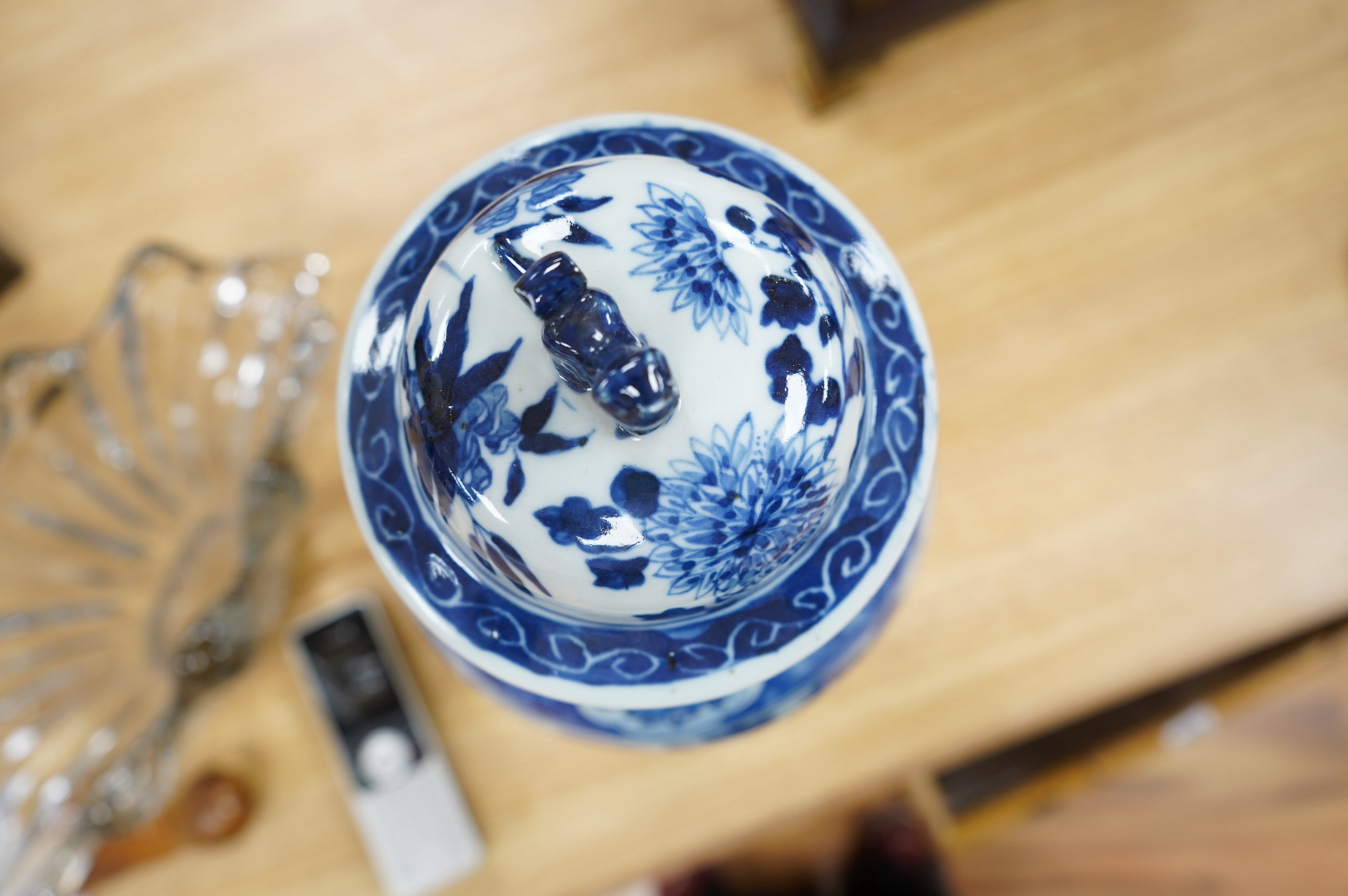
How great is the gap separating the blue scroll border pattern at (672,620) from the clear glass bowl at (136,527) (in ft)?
0.84

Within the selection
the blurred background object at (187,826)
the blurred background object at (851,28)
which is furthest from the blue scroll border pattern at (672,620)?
the blurred background object at (187,826)

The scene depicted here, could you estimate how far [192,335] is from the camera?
67 centimetres

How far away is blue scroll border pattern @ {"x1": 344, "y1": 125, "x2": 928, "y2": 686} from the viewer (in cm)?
35

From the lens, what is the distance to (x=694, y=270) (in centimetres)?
31

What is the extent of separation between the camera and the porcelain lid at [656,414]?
0.99 feet

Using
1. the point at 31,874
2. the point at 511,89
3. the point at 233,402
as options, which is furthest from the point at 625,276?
the point at 31,874

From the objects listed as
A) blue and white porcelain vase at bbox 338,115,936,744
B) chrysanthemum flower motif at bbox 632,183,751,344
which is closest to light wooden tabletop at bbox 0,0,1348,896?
blue and white porcelain vase at bbox 338,115,936,744

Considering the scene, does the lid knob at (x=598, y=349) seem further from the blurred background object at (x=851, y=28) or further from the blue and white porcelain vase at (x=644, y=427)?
the blurred background object at (x=851, y=28)

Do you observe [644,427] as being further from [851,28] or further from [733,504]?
[851,28]

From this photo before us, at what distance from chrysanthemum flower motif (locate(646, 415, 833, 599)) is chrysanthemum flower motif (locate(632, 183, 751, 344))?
0.13 feet

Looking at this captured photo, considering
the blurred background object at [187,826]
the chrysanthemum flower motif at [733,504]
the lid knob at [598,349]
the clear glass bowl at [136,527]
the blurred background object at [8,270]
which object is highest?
the blurred background object at [8,270]

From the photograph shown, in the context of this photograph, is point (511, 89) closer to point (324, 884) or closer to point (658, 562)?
point (658, 562)

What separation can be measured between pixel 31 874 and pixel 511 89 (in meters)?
0.67

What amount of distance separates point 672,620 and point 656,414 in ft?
0.35
